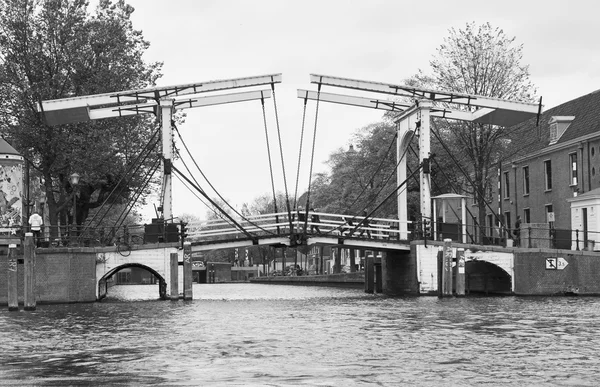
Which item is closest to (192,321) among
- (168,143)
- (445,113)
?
(168,143)

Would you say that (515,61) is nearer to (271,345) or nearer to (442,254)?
(442,254)

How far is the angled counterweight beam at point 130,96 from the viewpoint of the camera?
30453mm

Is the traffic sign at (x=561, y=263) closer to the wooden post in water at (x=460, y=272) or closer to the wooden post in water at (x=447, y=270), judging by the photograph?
the wooden post in water at (x=460, y=272)

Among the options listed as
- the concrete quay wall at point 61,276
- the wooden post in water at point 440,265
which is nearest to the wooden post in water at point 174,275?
the concrete quay wall at point 61,276

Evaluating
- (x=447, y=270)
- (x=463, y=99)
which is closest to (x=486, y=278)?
(x=447, y=270)

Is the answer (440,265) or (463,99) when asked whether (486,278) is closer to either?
(440,265)

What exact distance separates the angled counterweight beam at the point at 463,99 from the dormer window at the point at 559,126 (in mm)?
13966

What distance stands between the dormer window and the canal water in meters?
24.5

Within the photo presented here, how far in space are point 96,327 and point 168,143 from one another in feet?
42.2

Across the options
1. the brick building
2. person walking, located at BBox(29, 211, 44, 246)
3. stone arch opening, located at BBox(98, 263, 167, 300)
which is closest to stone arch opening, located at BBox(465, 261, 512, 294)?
the brick building

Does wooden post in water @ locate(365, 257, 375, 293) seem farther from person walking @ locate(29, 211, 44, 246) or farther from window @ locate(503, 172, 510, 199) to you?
person walking @ locate(29, 211, 44, 246)

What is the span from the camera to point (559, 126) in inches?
1844

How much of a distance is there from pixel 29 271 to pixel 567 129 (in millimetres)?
30478

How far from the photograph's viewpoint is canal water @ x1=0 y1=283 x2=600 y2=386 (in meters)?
11.1
